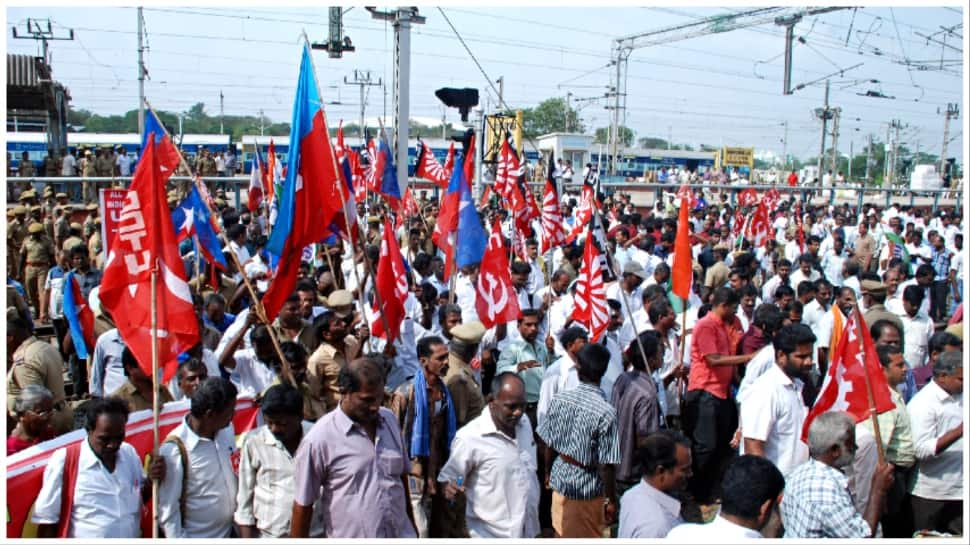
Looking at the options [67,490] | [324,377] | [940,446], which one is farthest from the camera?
[324,377]

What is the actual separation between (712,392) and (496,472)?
253 centimetres

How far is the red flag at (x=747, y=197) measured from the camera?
2139 cm

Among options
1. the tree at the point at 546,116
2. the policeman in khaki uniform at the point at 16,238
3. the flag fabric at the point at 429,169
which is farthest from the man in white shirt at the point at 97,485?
the tree at the point at 546,116

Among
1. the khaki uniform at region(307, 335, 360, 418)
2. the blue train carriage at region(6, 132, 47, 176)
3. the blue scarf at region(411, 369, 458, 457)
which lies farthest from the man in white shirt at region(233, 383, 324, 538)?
the blue train carriage at region(6, 132, 47, 176)

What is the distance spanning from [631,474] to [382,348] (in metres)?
2.16

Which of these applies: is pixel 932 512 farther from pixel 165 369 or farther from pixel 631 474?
pixel 165 369

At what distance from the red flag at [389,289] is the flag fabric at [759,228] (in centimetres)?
860

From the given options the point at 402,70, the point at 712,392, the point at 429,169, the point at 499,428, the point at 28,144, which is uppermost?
the point at 402,70

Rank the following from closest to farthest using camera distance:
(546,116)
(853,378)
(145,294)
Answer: (145,294), (853,378), (546,116)

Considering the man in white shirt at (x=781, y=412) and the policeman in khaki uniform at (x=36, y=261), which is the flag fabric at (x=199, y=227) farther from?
the man in white shirt at (x=781, y=412)

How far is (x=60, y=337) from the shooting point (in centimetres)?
891

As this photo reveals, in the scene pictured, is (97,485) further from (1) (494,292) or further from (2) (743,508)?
(1) (494,292)

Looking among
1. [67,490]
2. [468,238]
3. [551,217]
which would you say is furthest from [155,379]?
[551,217]

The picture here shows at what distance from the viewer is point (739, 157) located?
5716 cm
